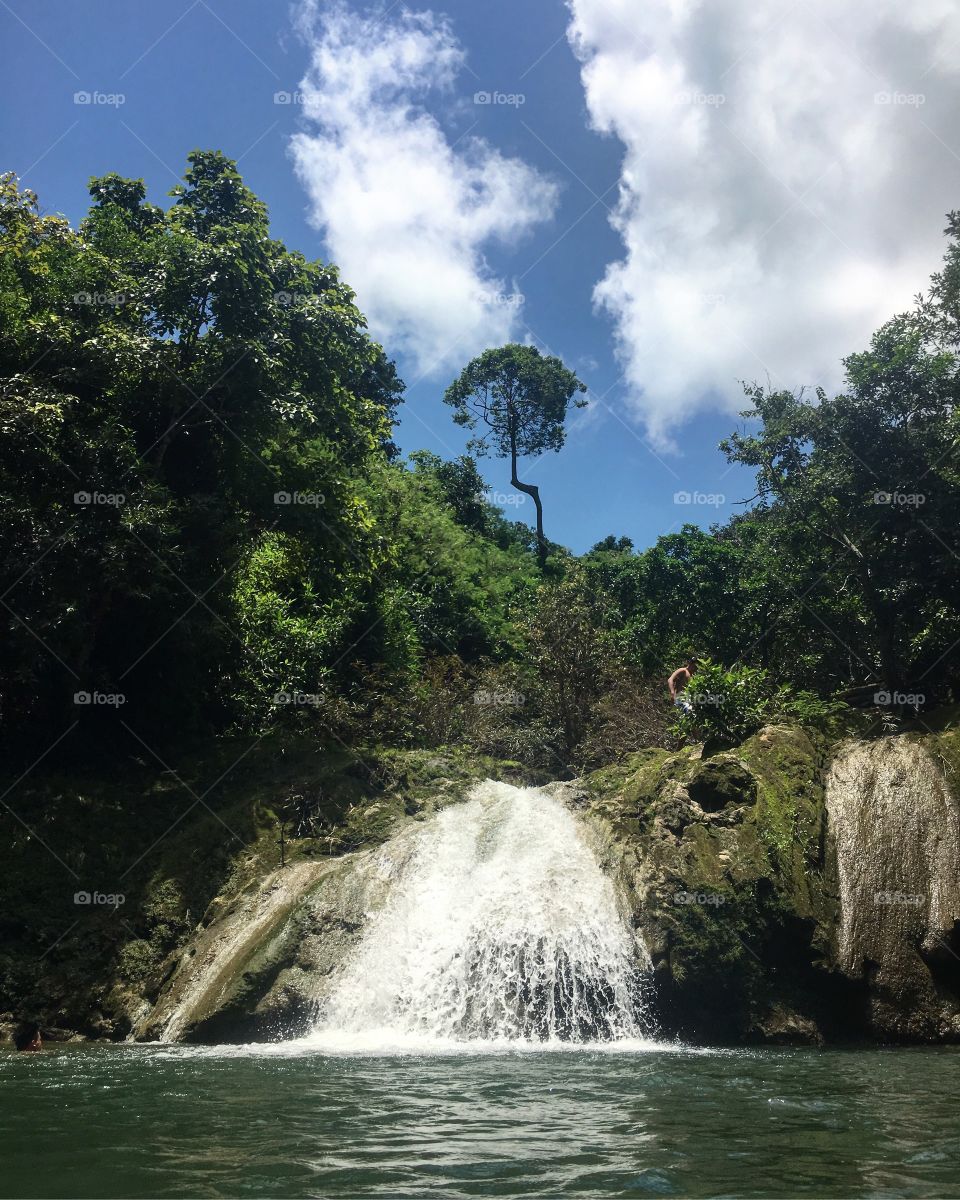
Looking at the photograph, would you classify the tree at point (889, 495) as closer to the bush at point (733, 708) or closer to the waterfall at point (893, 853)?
the bush at point (733, 708)

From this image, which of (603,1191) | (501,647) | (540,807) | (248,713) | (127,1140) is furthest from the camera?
(501,647)

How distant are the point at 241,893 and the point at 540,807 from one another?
237 inches

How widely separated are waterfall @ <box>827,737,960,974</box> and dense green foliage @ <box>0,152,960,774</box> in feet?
7.65

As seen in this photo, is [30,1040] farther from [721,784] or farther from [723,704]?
[723,704]

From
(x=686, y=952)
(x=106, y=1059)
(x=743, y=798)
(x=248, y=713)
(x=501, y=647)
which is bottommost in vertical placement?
(x=106, y=1059)

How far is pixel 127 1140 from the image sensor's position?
6.58 metres

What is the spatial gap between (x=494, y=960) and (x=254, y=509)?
10969 millimetres

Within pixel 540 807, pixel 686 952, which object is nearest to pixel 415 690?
pixel 540 807

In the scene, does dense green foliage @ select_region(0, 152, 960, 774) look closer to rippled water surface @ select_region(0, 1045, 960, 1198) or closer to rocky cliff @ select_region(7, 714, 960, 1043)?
rocky cliff @ select_region(7, 714, 960, 1043)

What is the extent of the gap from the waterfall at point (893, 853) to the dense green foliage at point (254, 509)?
233 centimetres

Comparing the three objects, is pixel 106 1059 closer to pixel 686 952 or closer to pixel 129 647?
pixel 686 952

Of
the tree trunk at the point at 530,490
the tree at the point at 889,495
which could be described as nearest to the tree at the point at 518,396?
the tree trunk at the point at 530,490

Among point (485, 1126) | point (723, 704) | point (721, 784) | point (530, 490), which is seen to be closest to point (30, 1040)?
point (485, 1126)

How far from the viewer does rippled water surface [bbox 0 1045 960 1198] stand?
5449 millimetres
